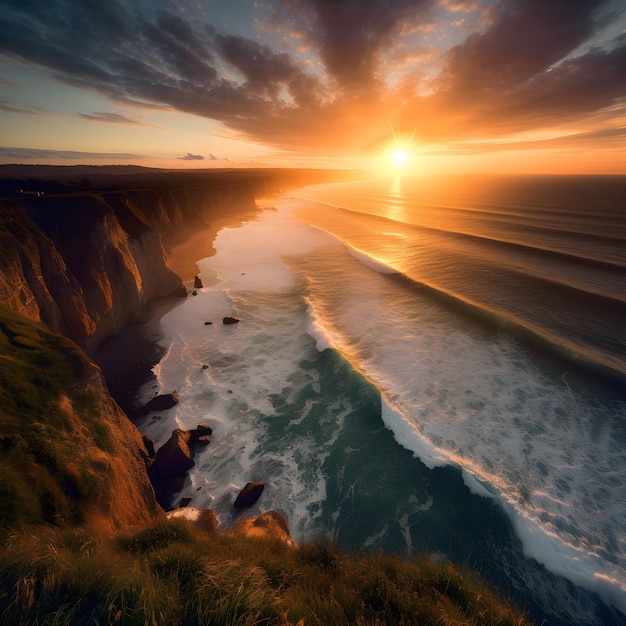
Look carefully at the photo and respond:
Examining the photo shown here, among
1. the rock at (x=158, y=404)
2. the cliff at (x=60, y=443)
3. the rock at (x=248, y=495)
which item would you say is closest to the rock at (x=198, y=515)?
the cliff at (x=60, y=443)

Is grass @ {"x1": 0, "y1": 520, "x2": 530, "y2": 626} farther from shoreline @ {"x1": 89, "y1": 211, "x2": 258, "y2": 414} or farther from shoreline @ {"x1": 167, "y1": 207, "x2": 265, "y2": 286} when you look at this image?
shoreline @ {"x1": 167, "y1": 207, "x2": 265, "y2": 286}

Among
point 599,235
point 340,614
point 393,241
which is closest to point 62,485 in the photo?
point 340,614

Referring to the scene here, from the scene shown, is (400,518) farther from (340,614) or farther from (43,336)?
(43,336)

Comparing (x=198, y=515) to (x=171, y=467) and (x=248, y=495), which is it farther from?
(x=171, y=467)

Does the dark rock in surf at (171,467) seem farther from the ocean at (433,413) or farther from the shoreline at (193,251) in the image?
the shoreline at (193,251)

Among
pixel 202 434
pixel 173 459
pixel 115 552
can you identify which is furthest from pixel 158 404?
pixel 115 552

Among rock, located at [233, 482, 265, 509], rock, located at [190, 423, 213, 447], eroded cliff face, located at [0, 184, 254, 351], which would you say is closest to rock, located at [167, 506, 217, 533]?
rock, located at [233, 482, 265, 509]
